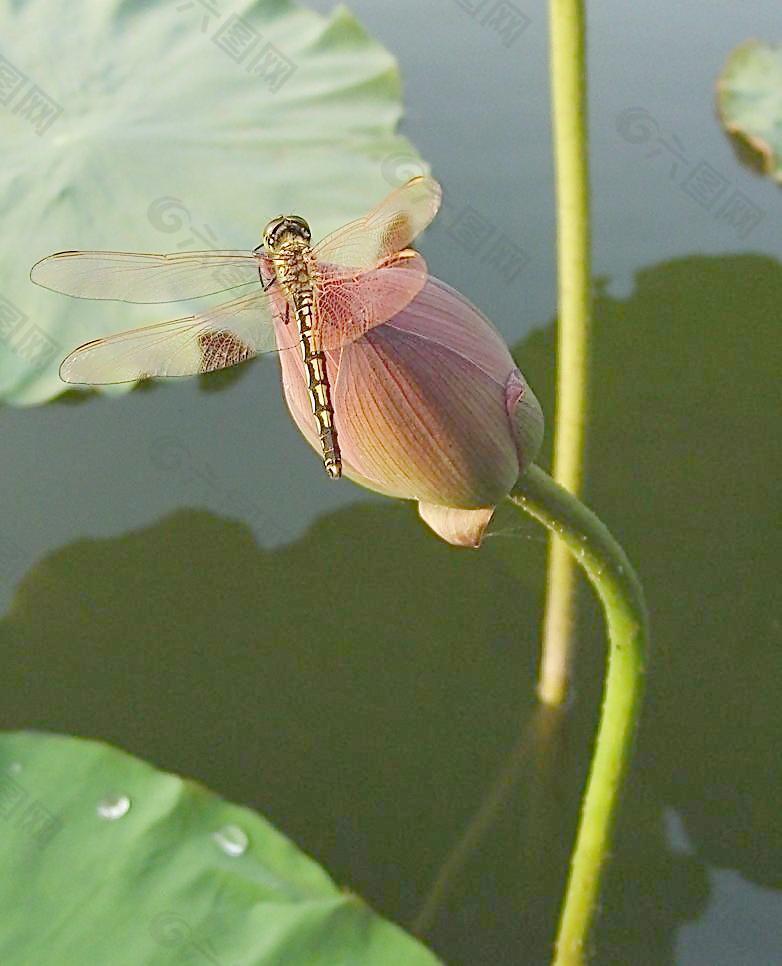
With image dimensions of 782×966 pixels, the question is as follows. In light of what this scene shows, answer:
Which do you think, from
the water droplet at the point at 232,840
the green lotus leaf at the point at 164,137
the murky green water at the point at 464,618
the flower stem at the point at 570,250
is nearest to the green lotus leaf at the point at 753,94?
the murky green water at the point at 464,618

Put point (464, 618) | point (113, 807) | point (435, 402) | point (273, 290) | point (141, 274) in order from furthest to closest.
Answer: point (464, 618)
point (113, 807)
point (141, 274)
point (273, 290)
point (435, 402)

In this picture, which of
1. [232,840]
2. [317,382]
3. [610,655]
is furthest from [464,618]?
[317,382]

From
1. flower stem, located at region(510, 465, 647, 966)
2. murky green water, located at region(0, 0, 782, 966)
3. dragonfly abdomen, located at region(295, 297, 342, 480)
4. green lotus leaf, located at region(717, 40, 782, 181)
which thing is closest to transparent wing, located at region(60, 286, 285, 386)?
dragonfly abdomen, located at region(295, 297, 342, 480)

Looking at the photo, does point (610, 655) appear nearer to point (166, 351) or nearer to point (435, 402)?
point (435, 402)

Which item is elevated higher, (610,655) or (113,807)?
(610,655)

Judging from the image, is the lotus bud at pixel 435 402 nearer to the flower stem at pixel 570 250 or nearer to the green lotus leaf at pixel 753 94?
the flower stem at pixel 570 250

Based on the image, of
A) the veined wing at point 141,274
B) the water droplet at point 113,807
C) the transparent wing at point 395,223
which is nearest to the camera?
the transparent wing at point 395,223
